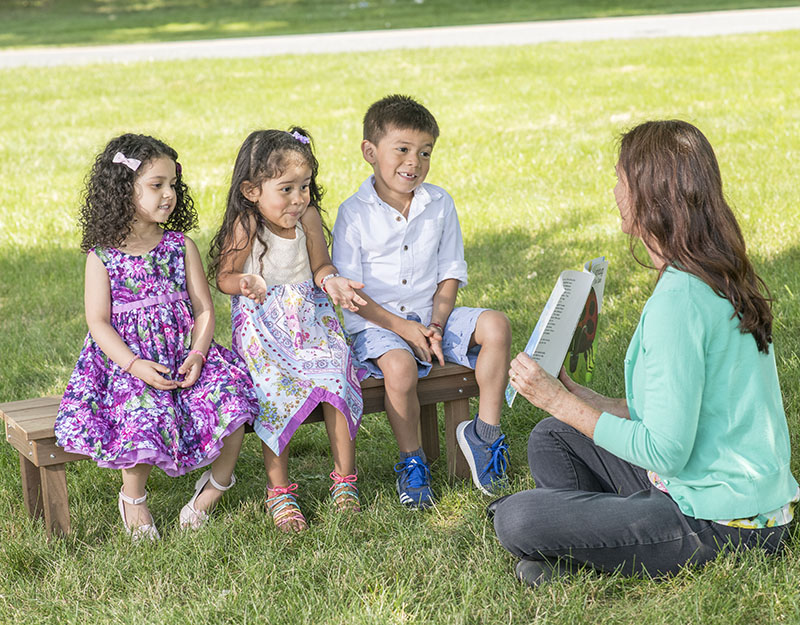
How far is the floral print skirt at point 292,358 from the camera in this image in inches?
131

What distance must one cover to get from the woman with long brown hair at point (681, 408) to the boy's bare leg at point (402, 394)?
0.79 meters

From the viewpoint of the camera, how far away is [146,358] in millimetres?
3311

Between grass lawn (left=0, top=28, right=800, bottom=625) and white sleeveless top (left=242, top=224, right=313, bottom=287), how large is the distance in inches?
31.2

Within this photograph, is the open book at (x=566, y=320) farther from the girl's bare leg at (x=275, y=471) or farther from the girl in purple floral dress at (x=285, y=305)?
the girl's bare leg at (x=275, y=471)

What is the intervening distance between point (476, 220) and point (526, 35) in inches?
467

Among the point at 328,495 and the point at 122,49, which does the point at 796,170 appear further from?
the point at 122,49

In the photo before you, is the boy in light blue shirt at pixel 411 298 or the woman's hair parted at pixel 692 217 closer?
the woman's hair parted at pixel 692 217

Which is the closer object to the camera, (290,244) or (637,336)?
(637,336)

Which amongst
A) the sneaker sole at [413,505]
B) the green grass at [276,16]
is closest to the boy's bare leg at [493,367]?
the sneaker sole at [413,505]

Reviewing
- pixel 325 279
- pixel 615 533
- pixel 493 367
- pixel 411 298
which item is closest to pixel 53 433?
pixel 325 279

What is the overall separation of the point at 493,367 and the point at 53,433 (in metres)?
1.52

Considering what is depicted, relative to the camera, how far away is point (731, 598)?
2633 mm

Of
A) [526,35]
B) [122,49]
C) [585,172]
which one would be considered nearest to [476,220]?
[585,172]

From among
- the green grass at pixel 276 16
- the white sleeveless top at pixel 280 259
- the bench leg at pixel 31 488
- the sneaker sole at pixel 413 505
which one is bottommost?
the sneaker sole at pixel 413 505
